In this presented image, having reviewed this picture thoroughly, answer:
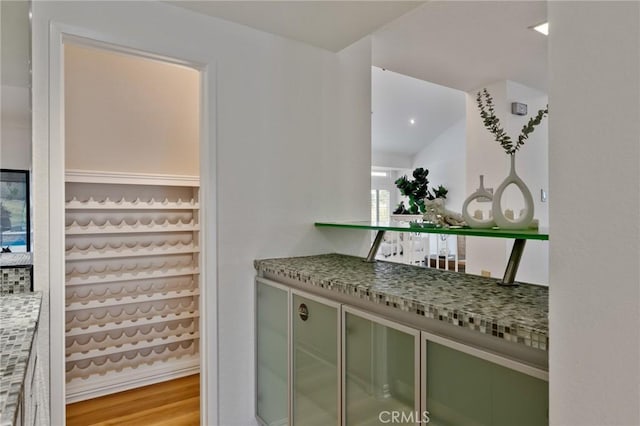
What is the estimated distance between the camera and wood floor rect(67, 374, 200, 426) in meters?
2.35

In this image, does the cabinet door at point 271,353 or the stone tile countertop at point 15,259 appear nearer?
the stone tile countertop at point 15,259

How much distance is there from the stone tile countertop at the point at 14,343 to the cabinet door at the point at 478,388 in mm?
1042

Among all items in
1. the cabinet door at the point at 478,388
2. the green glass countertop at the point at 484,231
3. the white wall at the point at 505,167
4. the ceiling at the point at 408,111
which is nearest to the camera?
the cabinet door at the point at 478,388

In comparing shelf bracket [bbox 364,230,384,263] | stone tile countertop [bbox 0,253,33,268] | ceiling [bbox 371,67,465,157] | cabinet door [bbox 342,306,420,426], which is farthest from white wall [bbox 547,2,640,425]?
ceiling [bbox 371,67,465,157]

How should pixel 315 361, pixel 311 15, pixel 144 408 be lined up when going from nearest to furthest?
pixel 315 361 < pixel 311 15 < pixel 144 408

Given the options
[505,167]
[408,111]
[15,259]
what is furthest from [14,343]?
[408,111]

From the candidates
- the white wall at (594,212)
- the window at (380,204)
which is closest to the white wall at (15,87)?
the white wall at (594,212)

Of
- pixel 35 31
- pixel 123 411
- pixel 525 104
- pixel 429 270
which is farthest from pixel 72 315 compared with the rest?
pixel 525 104

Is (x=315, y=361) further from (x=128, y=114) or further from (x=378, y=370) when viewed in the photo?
(x=128, y=114)

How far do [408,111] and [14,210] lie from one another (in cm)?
731

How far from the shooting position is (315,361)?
1770 millimetres

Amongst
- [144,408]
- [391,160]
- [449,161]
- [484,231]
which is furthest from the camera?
[391,160]

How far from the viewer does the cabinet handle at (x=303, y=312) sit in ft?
5.92

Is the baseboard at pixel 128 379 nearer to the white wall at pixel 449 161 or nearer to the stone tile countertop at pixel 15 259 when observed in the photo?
the stone tile countertop at pixel 15 259
